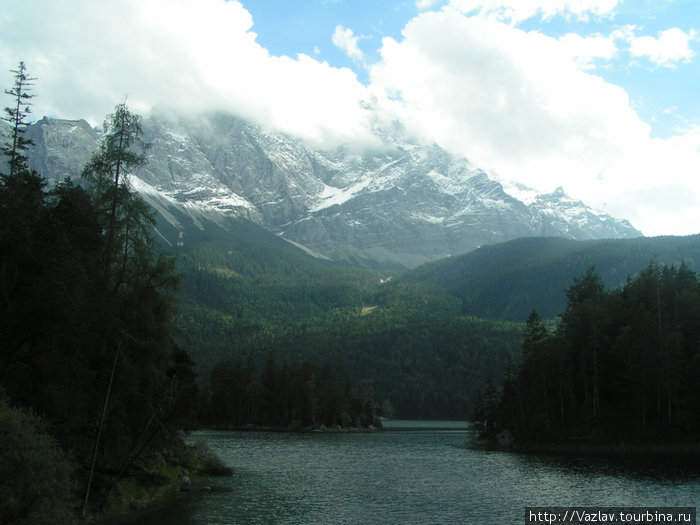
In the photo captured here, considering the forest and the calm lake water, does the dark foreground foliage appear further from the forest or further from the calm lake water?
the forest

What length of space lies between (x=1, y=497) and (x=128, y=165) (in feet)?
79.7

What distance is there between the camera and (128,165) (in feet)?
134

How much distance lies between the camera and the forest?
75875 millimetres

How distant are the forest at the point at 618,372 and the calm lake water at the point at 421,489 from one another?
10.9 m

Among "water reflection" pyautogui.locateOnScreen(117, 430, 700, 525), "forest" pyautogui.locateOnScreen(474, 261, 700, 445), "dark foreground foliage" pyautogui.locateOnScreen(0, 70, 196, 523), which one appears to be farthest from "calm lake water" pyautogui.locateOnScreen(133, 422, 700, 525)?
"forest" pyautogui.locateOnScreen(474, 261, 700, 445)

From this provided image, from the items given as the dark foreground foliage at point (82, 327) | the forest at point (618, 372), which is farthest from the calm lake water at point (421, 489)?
the forest at point (618, 372)

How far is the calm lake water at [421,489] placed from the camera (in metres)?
41.6

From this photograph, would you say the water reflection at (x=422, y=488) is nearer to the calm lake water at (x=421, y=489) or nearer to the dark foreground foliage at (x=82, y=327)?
the calm lake water at (x=421, y=489)

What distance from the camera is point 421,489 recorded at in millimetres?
53781

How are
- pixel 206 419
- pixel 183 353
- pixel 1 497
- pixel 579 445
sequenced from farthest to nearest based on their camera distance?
pixel 206 419 → pixel 579 445 → pixel 183 353 → pixel 1 497

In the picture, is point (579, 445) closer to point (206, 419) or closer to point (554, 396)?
point (554, 396)

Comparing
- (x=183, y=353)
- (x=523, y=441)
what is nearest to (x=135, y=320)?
(x=183, y=353)

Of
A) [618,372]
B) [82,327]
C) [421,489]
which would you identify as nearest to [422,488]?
[421,489]

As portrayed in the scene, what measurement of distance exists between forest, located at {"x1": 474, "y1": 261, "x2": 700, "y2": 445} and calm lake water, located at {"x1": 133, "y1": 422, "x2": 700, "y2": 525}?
10.9 m
